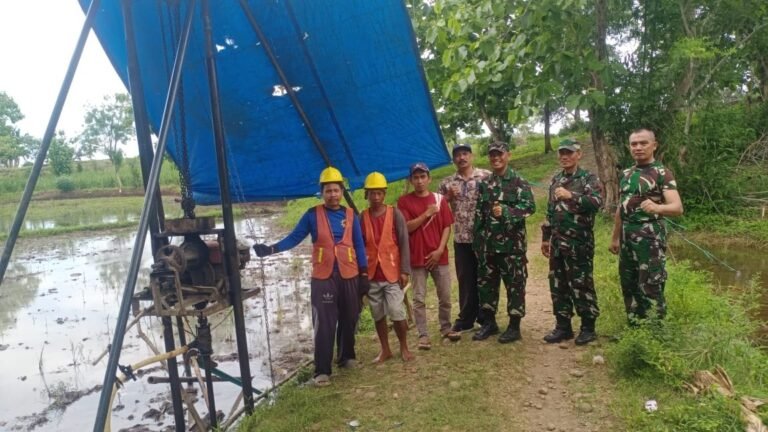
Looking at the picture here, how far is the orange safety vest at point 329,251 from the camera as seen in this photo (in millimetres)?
3941

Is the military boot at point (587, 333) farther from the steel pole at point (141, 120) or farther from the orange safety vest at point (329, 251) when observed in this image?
the steel pole at point (141, 120)

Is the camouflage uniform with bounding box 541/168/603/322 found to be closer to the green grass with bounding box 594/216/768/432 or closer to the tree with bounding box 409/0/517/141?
the green grass with bounding box 594/216/768/432

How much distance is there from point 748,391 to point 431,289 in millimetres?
4372

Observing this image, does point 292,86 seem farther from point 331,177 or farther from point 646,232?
point 646,232

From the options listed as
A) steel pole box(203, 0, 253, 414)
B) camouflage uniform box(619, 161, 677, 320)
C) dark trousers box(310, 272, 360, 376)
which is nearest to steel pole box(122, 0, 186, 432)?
steel pole box(203, 0, 253, 414)

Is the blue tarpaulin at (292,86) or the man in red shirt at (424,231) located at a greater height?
the blue tarpaulin at (292,86)

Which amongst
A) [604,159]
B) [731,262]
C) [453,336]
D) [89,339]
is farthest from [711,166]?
[89,339]

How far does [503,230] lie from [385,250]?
0.98 m

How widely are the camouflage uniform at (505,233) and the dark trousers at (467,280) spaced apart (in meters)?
0.17

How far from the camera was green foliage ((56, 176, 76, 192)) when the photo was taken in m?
28.8

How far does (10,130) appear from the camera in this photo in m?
35.0

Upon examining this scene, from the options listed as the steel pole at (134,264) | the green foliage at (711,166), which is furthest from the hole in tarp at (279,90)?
the green foliage at (711,166)

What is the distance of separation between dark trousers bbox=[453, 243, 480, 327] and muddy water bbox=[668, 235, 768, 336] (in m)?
3.36

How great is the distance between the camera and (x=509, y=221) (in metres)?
4.20
